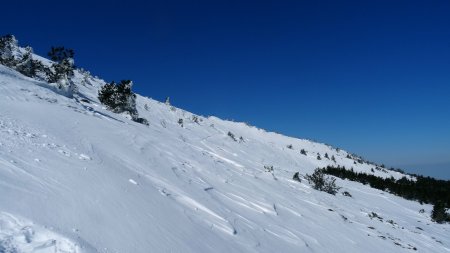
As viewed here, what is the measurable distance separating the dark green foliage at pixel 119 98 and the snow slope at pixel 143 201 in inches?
168

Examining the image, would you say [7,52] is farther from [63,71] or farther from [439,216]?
[439,216]

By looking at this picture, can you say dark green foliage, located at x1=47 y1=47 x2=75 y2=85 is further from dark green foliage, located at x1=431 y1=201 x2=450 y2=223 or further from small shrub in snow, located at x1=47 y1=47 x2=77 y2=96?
dark green foliage, located at x1=431 y1=201 x2=450 y2=223

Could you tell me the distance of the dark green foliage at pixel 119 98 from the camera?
22000mm

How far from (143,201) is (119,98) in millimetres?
15950

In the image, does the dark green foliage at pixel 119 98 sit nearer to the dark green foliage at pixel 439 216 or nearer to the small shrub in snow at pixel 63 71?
the small shrub in snow at pixel 63 71

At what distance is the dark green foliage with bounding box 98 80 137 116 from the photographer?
22000 millimetres

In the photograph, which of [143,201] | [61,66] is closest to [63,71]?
[61,66]

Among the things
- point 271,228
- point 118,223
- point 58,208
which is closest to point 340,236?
point 271,228

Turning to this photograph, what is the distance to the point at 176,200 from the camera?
8758mm

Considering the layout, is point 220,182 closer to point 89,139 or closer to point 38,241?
point 89,139

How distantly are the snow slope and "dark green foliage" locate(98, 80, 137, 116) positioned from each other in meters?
4.27

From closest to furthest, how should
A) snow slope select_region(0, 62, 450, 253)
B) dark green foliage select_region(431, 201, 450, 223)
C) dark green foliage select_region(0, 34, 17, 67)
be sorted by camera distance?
snow slope select_region(0, 62, 450, 253)
dark green foliage select_region(431, 201, 450, 223)
dark green foliage select_region(0, 34, 17, 67)

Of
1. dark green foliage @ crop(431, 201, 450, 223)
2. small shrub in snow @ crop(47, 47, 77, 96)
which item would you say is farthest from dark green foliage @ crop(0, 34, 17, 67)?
dark green foliage @ crop(431, 201, 450, 223)

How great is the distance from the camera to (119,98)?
22219 millimetres
